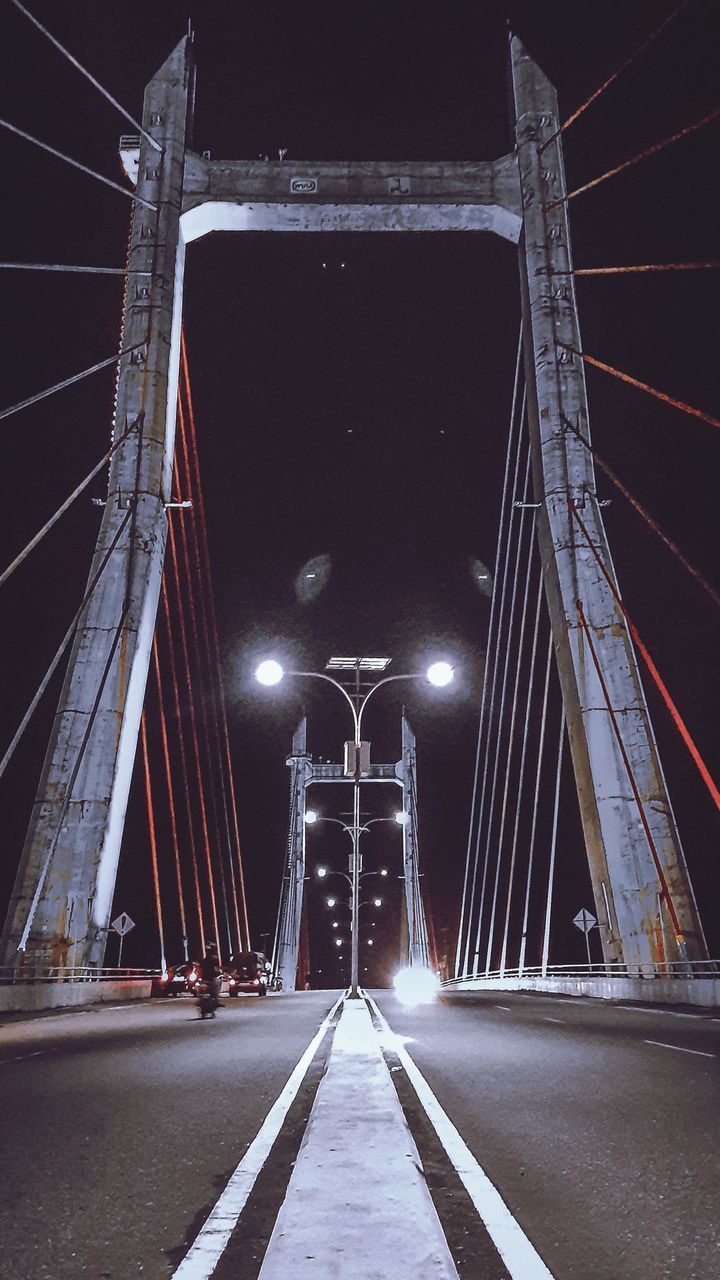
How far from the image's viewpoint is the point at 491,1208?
3.33m

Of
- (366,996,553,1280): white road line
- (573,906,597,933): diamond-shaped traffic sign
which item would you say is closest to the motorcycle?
(366,996,553,1280): white road line

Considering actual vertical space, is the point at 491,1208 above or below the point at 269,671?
below

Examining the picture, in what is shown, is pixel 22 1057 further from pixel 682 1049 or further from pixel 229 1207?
pixel 229 1207

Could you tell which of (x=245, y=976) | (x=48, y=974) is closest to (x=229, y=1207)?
(x=48, y=974)

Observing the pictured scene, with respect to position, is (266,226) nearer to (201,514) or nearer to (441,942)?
(201,514)

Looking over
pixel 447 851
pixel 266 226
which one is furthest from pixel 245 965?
pixel 447 851

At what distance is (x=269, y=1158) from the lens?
4.06 metres

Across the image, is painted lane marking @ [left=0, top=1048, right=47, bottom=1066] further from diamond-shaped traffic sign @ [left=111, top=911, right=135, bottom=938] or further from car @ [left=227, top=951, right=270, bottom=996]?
car @ [left=227, top=951, right=270, bottom=996]

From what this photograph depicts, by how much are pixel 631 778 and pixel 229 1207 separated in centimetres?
1788

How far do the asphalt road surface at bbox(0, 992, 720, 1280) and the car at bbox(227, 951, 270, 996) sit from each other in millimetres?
20222

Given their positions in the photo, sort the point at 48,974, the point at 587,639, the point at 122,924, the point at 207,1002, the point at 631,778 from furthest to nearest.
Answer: the point at 122,924 < the point at 587,639 < the point at 631,778 < the point at 48,974 < the point at 207,1002

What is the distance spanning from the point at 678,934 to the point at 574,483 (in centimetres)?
998

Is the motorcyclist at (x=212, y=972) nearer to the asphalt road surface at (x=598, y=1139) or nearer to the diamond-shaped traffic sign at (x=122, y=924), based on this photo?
the asphalt road surface at (x=598, y=1139)

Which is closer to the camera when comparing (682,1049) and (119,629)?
(682,1049)
